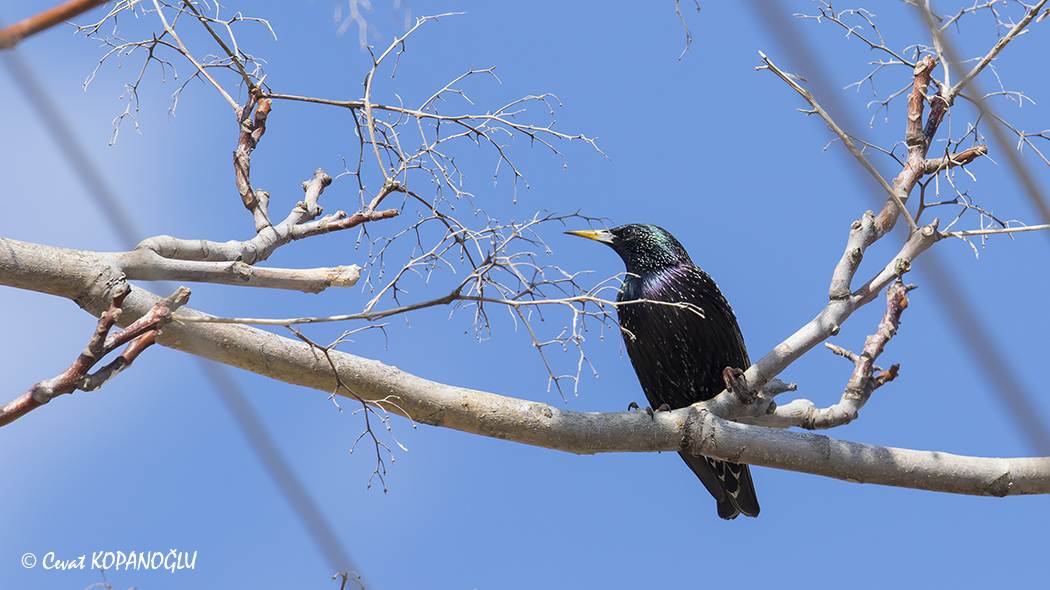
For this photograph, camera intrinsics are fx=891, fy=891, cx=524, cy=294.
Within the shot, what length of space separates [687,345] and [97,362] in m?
2.92

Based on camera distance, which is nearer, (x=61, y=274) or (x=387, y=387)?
(x=61, y=274)

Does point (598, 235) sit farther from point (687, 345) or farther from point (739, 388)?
point (739, 388)

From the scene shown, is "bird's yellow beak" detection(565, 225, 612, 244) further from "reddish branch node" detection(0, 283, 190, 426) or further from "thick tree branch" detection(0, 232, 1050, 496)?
"reddish branch node" detection(0, 283, 190, 426)

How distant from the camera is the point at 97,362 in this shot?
1904 millimetres

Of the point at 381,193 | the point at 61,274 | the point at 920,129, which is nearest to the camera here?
the point at 61,274

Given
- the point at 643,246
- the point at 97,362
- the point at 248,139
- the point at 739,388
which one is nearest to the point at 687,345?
the point at 643,246

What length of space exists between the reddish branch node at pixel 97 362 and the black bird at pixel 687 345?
8.40 ft

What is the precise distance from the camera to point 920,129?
334cm

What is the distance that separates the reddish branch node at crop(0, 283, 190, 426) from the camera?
1829 mm

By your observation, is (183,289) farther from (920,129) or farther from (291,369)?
(920,129)

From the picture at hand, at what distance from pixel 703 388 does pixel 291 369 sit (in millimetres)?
2230

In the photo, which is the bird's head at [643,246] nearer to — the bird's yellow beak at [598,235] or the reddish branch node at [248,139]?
the bird's yellow beak at [598,235]

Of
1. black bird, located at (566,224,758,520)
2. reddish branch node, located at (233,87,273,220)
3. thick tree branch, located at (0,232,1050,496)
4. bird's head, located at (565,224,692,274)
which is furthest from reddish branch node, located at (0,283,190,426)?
bird's head, located at (565,224,692,274)

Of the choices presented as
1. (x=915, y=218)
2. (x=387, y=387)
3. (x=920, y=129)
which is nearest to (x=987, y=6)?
(x=920, y=129)
